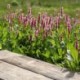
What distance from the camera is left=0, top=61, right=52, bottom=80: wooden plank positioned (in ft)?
10.2

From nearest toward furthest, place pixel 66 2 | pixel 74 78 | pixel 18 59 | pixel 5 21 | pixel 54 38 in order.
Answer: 1. pixel 74 78
2. pixel 18 59
3. pixel 54 38
4. pixel 5 21
5. pixel 66 2

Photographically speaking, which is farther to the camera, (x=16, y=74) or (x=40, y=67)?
(x=40, y=67)

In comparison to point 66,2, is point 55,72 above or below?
above

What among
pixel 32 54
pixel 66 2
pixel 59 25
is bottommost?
pixel 66 2

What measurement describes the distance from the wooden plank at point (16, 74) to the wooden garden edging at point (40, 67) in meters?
0.05

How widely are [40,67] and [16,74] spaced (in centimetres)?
30

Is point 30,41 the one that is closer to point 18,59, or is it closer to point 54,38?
point 54,38

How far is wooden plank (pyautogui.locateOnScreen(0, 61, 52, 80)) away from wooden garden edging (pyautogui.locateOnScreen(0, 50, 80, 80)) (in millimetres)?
55

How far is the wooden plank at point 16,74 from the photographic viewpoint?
3.12 m

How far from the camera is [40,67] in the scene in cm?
339

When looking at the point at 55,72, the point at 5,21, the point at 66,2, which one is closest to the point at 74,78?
the point at 55,72

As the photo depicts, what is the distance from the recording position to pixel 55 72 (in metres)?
3.21

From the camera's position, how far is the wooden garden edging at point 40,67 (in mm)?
3100

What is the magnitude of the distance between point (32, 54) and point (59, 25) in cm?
67
